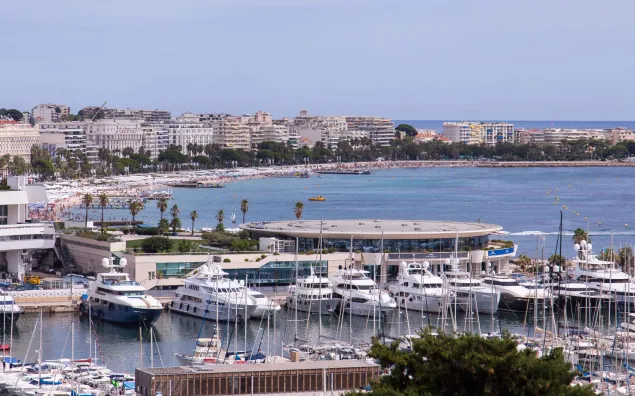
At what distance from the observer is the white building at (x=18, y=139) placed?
130250 mm

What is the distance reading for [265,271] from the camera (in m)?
44.2

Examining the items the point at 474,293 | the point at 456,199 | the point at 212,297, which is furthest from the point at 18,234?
the point at 456,199

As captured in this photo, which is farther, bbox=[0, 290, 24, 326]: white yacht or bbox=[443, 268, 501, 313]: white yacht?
bbox=[443, 268, 501, 313]: white yacht

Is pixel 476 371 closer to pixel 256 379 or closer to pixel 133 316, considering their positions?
pixel 256 379

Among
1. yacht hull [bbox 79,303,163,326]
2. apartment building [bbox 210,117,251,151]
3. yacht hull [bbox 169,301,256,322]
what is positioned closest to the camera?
yacht hull [bbox 79,303,163,326]

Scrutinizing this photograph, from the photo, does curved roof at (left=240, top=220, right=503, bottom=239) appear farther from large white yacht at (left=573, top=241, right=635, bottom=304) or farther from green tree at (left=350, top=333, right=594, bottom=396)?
green tree at (left=350, top=333, right=594, bottom=396)

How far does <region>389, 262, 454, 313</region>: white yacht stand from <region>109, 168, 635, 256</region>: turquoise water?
15.2m

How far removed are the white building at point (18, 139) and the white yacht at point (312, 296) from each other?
91.4 metres

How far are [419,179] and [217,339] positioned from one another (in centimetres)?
10783

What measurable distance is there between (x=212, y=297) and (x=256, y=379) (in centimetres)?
1667

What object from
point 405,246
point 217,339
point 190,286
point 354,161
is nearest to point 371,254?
point 405,246

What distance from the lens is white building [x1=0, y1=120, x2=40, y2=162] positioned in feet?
427

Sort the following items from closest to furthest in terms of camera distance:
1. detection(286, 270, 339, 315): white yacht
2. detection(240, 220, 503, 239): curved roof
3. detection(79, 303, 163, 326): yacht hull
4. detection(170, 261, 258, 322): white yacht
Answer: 1. detection(79, 303, 163, 326): yacht hull
2. detection(170, 261, 258, 322): white yacht
3. detection(286, 270, 339, 315): white yacht
4. detection(240, 220, 503, 239): curved roof

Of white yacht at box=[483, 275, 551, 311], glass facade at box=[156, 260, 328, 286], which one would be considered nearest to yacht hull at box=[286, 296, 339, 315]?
glass facade at box=[156, 260, 328, 286]
